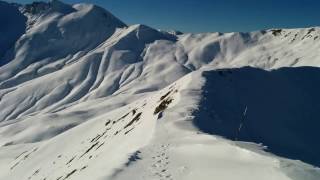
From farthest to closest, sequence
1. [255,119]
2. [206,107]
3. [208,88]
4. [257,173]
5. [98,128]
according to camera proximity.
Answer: [98,128] → [208,88] → [255,119] → [206,107] → [257,173]

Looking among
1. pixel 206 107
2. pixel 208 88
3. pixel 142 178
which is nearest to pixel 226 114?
pixel 206 107

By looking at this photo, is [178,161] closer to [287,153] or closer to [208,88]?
[287,153]

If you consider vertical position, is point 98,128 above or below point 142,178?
below

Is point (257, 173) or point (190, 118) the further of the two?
point (190, 118)

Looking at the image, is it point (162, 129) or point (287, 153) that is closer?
point (162, 129)

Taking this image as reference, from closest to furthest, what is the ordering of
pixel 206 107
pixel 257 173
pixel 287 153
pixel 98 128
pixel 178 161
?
1. pixel 257 173
2. pixel 178 161
3. pixel 287 153
4. pixel 206 107
5. pixel 98 128

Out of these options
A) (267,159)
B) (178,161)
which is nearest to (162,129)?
(178,161)

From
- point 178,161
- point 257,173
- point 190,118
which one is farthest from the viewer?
point 190,118

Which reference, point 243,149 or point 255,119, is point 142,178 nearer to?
point 243,149

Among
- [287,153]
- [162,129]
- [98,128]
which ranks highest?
[162,129]
